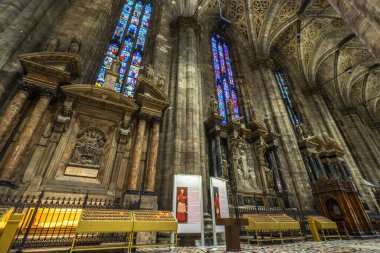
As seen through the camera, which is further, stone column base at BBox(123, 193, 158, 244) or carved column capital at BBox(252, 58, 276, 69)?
carved column capital at BBox(252, 58, 276, 69)

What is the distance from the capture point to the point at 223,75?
13.1m

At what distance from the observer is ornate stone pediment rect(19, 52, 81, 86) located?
5.57 m

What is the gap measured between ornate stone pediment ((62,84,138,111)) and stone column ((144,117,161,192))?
1017mm

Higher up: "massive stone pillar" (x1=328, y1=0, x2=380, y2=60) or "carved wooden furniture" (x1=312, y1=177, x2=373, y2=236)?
"massive stone pillar" (x1=328, y1=0, x2=380, y2=60)

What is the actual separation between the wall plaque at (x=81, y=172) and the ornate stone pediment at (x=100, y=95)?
2.35m

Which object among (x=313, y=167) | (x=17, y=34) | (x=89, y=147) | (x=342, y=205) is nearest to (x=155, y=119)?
(x=89, y=147)

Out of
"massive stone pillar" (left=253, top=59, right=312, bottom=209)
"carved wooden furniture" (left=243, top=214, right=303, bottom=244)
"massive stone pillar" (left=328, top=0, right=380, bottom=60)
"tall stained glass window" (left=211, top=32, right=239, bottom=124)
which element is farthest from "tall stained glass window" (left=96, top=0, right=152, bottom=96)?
"massive stone pillar" (left=253, top=59, right=312, bottom=209)

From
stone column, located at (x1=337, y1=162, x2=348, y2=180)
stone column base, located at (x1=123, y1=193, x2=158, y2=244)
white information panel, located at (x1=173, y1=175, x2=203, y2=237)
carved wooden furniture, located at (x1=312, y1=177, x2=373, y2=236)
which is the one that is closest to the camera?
stone column base, located at (x1=123, y1=193, x2=158, y2=244)

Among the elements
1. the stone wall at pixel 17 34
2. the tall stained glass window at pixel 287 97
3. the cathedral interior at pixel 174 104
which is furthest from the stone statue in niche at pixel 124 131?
the tall stained glass window at pixel 287 97

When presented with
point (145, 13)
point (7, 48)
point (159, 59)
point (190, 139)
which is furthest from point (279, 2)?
point (7, 48)

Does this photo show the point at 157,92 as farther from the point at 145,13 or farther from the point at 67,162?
the point at 145,13

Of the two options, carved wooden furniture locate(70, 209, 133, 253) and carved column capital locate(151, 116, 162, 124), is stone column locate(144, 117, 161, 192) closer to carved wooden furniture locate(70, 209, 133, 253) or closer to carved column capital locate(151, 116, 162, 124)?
carved column capital locate(151, 116, 162, 124)

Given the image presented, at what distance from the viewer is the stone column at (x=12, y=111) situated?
4.74m

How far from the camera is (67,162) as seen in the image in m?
5.59
